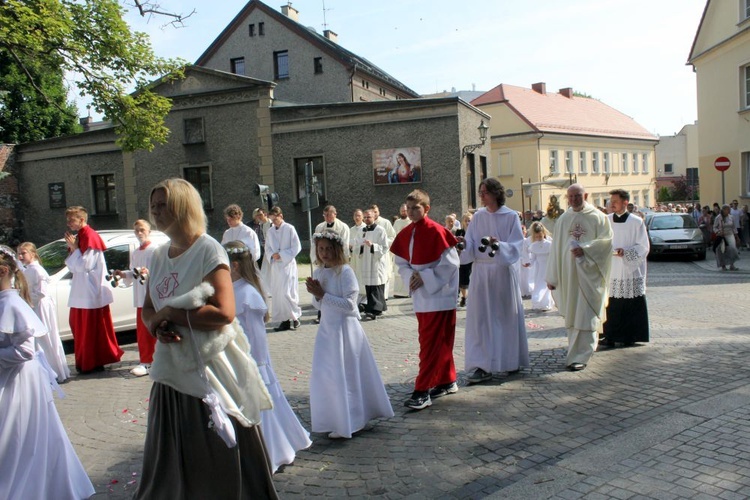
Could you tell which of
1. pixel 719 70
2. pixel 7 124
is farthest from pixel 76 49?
pixel 7 124

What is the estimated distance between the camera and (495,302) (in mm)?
6715

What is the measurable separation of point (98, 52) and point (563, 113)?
43036 mm

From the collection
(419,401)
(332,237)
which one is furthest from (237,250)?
(419,401)

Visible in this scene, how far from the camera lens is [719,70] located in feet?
85.0

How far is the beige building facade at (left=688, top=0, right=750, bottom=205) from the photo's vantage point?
2444 centimetres

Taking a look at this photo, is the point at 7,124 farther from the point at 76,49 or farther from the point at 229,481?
the point at 229,481

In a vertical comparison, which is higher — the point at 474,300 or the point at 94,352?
the point at 474,300

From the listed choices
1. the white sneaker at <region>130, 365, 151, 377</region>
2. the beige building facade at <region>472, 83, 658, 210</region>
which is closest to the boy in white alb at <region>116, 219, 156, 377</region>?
the white sneaker at <region>130, 365, 151, 377</region>

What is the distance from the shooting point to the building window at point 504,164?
157ft

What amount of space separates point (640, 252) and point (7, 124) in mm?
41403

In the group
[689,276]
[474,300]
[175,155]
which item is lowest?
[689,276]

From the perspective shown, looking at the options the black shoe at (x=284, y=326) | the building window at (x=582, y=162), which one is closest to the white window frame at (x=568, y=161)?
the building window at (x=582, y=162)

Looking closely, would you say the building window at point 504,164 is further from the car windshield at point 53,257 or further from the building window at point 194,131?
the car windshield at point 53,257

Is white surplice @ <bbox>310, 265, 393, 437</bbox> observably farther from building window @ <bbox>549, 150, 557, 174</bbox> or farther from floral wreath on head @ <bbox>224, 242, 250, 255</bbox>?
building window @ <bbox>549, 150, 557, 174</bbox>
